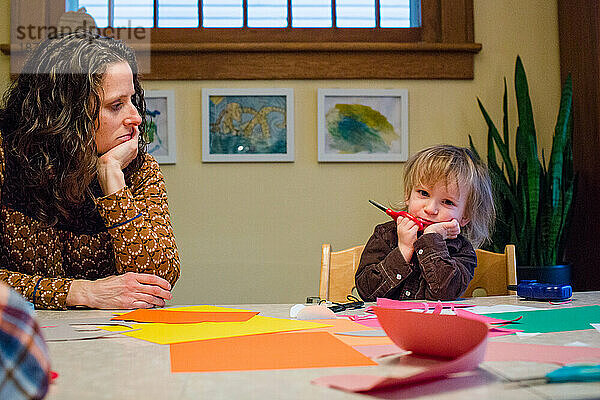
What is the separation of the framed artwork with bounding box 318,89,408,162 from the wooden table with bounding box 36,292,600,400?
6.28 feet

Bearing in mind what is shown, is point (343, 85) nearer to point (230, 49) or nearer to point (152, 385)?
point (230, 49)

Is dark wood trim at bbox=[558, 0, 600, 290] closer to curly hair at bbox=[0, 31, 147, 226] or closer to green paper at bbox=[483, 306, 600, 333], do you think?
green paper at bbox=[483, 306, 600, 333]

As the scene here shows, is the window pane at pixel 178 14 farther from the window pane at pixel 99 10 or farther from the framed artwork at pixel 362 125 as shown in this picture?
the framed artwork at pixel 362 125

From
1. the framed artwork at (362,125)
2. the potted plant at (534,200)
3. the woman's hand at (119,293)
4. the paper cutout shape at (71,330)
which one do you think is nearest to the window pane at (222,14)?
the framed artwork at (362,125)

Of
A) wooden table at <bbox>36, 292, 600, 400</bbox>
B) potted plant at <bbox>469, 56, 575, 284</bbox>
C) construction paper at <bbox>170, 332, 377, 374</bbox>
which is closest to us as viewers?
wooden table at <bbox>36, 292, 600, 400</bbox>

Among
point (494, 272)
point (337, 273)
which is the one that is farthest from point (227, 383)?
point (494, 272)

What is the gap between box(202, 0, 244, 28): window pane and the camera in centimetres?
268

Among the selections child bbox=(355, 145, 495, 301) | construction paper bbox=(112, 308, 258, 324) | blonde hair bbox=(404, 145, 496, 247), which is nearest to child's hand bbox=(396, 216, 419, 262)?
child bbox=(355, 145, 495, 301)

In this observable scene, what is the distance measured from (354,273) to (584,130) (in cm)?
145

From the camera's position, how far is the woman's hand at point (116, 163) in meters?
1.36

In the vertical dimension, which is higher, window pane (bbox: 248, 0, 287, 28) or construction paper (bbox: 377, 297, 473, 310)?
window pane (bbox: 248, 0, 287, 28)

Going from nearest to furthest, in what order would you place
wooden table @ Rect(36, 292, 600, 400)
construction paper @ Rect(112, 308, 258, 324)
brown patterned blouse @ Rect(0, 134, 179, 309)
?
wooden table @ Rect(36, 292, 600, 400) → construction paper @ Rect(112, 308, 258, 324) → brown patterned blouse @ Rect(0, 134, 179, 309)

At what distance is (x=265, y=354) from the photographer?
0.66 meters

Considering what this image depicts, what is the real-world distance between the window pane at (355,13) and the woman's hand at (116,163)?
4.89 feet
